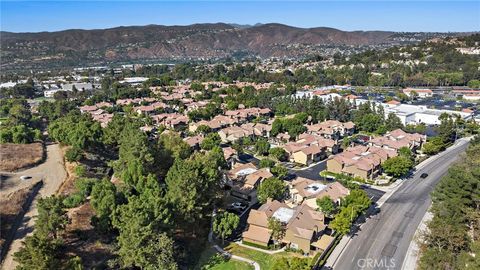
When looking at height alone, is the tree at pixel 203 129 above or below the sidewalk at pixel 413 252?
above

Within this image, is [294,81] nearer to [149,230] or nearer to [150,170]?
[150,170]

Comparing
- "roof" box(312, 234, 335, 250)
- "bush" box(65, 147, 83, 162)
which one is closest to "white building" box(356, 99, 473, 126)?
"roof" box(312, 234, 335, 250)

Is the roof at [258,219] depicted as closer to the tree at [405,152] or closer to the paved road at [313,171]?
the paved road at [313,171]

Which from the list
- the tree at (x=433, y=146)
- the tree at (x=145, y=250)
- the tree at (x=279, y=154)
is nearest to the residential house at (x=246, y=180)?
the tree at (x=279, y=154)

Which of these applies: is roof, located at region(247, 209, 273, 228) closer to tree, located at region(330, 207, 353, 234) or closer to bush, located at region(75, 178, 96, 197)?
tree, located at region(330, 207, 353, 234)

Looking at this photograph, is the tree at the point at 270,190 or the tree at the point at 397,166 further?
the tree at the point at 397,166

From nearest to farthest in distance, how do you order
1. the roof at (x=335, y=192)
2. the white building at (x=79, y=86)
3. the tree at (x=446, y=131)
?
the roof at (x=335, y=192) < the tree at (x=446, y=131) < the white building at (x=79, y=86)

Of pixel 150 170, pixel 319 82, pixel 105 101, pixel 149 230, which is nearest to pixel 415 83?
pixel 319 82
